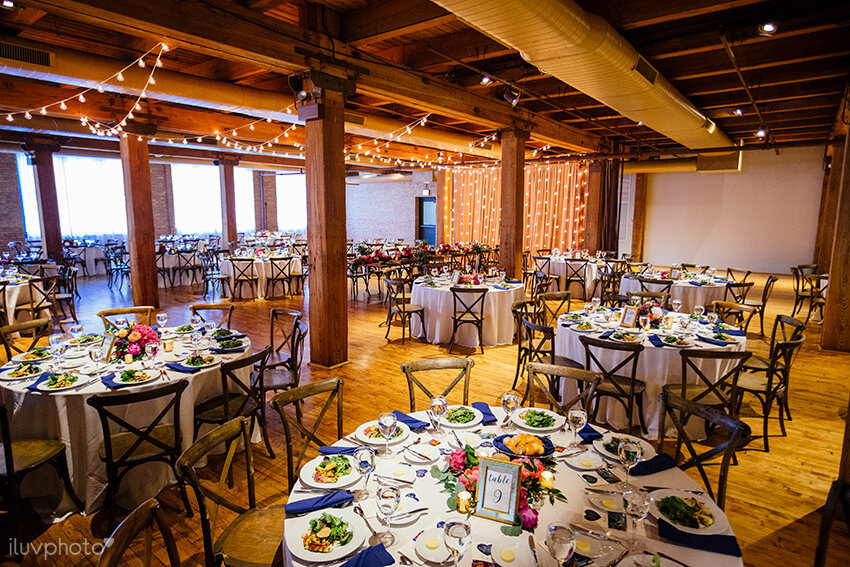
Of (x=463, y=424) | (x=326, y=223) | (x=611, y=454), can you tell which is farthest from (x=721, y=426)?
(x=326, y=223)

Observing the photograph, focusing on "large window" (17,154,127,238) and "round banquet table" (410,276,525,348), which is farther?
"large window" (17,154,127,238)

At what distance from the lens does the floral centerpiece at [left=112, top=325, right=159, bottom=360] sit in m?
3.26

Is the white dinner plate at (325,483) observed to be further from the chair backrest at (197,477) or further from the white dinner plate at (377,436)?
the chair backrest at (197,477)

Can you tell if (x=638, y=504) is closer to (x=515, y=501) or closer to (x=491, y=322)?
(x=515, y=501)

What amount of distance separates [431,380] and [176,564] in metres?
3.71

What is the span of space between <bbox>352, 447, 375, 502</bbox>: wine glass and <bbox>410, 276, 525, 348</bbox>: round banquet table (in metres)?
4.71

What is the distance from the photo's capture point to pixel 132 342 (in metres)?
3.28

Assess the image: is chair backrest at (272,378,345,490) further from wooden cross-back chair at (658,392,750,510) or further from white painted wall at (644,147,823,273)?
white painted wall at (644,147,823,273)

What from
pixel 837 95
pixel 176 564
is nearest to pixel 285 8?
pixel 176 564

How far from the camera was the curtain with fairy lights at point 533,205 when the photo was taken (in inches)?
533

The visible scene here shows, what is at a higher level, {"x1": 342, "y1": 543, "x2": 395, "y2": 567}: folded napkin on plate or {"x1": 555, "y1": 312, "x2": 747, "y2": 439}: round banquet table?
{"x1": 342, "y1": 543, "x2": 395, "y2": 567}: folded napkin on plate

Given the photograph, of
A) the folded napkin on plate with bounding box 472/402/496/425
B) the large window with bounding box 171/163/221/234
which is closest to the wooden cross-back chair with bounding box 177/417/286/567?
the folded napkin on plate with bounding box 472/402/496/425

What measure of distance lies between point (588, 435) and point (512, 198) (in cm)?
632

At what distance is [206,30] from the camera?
4016 mm
